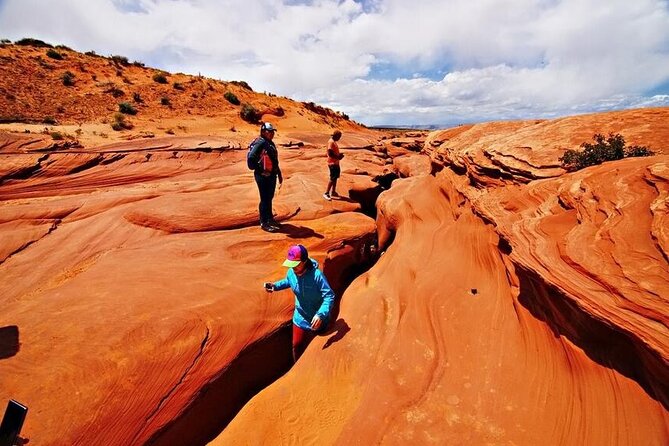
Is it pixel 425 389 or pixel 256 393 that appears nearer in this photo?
pixel 425 389

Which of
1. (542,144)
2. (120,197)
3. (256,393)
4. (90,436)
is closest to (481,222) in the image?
(542,144)

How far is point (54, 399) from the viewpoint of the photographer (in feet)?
11.0

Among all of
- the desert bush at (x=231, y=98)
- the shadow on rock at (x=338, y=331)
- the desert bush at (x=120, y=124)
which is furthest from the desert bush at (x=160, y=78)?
the shadow on rock at (x=338, y=331)

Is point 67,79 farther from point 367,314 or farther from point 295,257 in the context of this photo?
point 367,314

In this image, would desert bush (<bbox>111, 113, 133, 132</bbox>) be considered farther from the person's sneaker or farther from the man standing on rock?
the man standing on rock

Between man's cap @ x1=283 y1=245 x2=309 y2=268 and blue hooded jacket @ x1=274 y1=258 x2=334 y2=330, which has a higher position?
man's cap @ x1=283 y1=245 x2=309 y2=268

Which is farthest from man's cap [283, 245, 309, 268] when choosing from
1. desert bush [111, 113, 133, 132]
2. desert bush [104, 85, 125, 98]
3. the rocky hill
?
desert bush [104, 85, 125, 98]

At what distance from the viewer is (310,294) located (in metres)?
4.66

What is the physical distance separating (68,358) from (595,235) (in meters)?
6.19

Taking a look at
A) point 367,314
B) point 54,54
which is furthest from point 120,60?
point 367,314

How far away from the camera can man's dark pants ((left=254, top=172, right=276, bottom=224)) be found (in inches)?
265

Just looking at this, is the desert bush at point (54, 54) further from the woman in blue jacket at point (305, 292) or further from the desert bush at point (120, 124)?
the woman in blue jacket at point (305, 292)

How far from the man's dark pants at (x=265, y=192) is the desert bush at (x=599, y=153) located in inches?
221

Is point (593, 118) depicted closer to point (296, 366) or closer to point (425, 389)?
point (425, 389)
